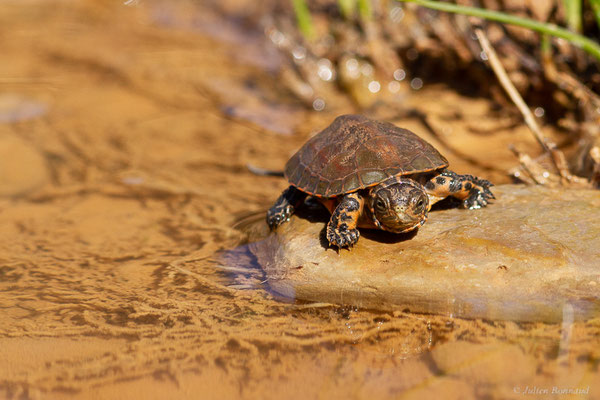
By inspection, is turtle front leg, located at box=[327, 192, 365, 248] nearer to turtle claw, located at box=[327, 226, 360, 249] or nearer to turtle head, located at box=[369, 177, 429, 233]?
turtle claw, located at box=[327, 226, 360, 249]

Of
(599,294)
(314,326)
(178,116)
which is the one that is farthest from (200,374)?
A: (178,116)

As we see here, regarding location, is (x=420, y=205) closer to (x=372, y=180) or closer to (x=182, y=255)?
(x=372, y=180)

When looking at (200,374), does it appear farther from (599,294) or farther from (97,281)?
(599,294)

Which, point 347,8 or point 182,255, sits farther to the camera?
point 347,8

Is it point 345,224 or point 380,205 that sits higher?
point 380,205

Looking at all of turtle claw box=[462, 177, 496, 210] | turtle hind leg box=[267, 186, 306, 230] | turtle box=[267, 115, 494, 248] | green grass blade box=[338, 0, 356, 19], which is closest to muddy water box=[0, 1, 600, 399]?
turtle hind leg box=[267, 186, 306, 230]

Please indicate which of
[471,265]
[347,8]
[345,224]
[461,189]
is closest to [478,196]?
[461,189]

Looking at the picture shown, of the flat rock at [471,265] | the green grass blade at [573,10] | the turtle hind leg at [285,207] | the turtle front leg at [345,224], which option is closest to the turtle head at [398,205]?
the turtle front leg at [345,224]

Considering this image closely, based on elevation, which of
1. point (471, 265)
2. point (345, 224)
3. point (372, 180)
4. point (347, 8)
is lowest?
point (471, 265)
